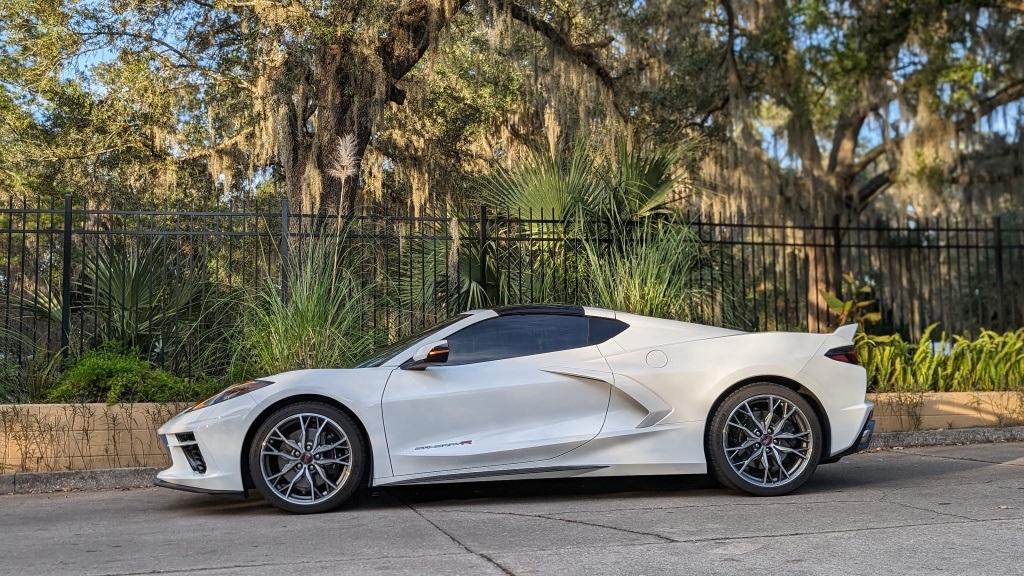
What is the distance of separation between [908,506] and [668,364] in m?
1.70

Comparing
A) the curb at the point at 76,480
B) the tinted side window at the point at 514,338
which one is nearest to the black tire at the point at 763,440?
the tinted side window at the point at 514,338

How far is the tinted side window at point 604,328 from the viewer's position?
259 inches

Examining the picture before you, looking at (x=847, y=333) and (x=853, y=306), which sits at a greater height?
(x=853, y=306)

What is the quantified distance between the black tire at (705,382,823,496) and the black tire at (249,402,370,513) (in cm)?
226

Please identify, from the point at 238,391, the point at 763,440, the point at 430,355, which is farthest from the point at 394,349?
the point at 763,440

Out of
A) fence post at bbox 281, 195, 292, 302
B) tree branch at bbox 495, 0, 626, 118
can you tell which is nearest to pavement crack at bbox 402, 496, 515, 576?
fence post at bbox 281, 195, 292, 302

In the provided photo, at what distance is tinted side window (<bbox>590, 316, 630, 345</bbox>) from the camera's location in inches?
259

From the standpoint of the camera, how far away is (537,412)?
20.5ft

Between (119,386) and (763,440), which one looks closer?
(763,440)

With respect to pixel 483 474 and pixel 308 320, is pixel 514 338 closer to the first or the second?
pixel 483 474

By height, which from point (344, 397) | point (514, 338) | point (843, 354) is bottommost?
point (344, 397)

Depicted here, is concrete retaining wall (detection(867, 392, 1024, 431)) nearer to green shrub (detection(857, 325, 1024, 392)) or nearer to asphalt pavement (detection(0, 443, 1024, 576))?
green shrub (detection(857, 325, 1024, 392))

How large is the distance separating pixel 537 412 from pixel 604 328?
0.79 metres

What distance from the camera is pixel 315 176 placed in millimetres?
13547
